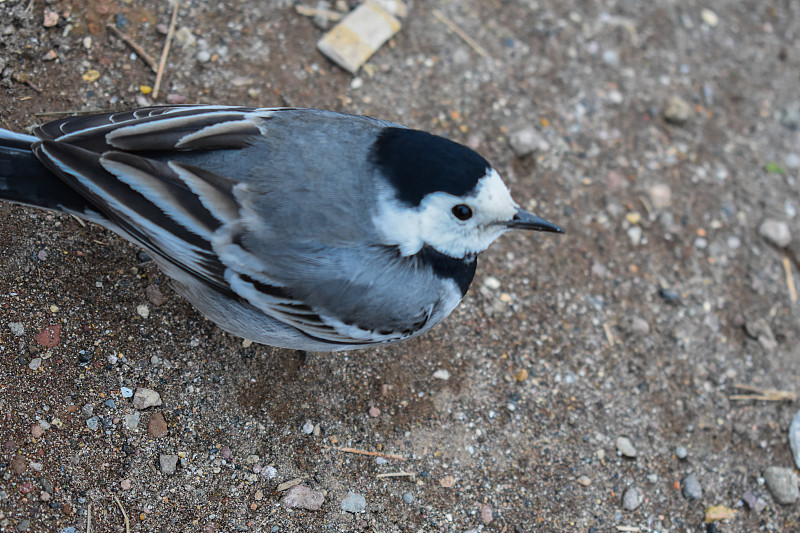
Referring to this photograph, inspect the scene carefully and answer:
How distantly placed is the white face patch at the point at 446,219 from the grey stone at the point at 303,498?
1.31 m

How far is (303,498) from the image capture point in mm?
3096

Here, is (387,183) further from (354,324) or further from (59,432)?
(59,432)

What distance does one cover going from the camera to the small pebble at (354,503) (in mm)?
3132

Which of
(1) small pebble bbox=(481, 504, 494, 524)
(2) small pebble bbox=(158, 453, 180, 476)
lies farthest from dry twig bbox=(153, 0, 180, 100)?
(1) small pebble bbox=(481, 504, 494, 524)

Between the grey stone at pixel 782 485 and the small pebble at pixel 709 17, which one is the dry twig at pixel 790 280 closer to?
the grey stone at pixel 782 485

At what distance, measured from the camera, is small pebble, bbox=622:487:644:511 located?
11.5 feet

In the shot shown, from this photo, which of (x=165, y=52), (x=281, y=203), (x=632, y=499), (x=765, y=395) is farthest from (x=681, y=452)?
(x=165, y=52)

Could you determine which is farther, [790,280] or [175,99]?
[790,280]

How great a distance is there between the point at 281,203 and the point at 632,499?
250 centimetres

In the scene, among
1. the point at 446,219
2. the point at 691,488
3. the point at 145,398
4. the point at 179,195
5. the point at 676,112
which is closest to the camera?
the point at 179,195

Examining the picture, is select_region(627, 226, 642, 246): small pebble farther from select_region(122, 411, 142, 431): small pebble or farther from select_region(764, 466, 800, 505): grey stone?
select_region(122, 411, 142, 431): small pebble

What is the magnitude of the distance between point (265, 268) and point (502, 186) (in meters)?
1.06

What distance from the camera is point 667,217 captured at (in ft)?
14.5

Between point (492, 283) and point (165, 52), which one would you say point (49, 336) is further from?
point (492, 283)
